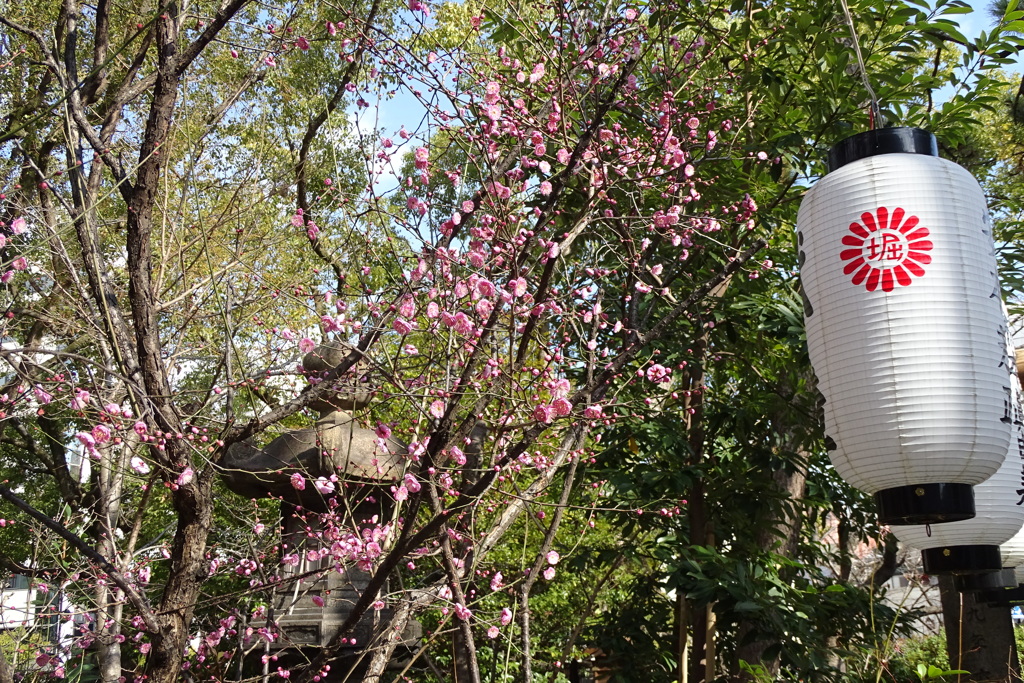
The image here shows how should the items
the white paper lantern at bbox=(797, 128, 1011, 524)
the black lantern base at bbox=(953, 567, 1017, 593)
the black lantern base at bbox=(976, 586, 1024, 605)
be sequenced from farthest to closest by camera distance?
1. the black lantern base at bbox=(976, 586, 1024, 605)
2. the black lantern base at bbox=(953, 567, 1017, 593)
3. the white paper lantern at bbox=(797, 128, 1011, 524)

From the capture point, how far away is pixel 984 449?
2.53 meters

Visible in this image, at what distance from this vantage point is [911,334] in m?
2.56

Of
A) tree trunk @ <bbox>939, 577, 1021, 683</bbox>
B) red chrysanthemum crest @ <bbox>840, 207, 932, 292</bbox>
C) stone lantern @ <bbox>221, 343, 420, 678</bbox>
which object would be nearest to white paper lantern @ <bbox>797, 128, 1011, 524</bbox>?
red chrysanthemum crest @ <bbox>840, 207, 932, 292</bbox>

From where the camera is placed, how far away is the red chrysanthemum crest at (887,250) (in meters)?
2.61

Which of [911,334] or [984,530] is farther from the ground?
[911,334]

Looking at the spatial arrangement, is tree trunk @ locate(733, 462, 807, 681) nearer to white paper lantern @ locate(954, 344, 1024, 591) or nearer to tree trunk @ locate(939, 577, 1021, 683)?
tree trunk @ locate(939, 577, 1021, 683)

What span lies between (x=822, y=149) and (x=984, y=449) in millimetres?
3043

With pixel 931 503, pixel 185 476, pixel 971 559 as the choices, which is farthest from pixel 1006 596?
pixel 185 476

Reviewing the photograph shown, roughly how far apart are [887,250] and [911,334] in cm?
29

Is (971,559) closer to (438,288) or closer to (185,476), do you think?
(438,288)

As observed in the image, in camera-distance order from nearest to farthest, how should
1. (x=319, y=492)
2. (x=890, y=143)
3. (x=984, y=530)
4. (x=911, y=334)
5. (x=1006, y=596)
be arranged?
(x=911, y=334) < (x=890, y=143) < (x=984, y=530) < (x=319, y=492) < (x=1006, y=596)

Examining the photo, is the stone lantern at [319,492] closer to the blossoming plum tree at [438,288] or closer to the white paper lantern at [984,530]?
the blossoming plum tree at [438,288]

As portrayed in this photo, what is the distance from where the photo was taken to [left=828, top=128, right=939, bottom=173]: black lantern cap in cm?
279

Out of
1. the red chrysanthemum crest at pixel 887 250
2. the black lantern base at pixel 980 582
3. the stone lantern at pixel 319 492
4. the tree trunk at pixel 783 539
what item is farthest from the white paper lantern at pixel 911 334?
the tree trunk at pixel 783 539
